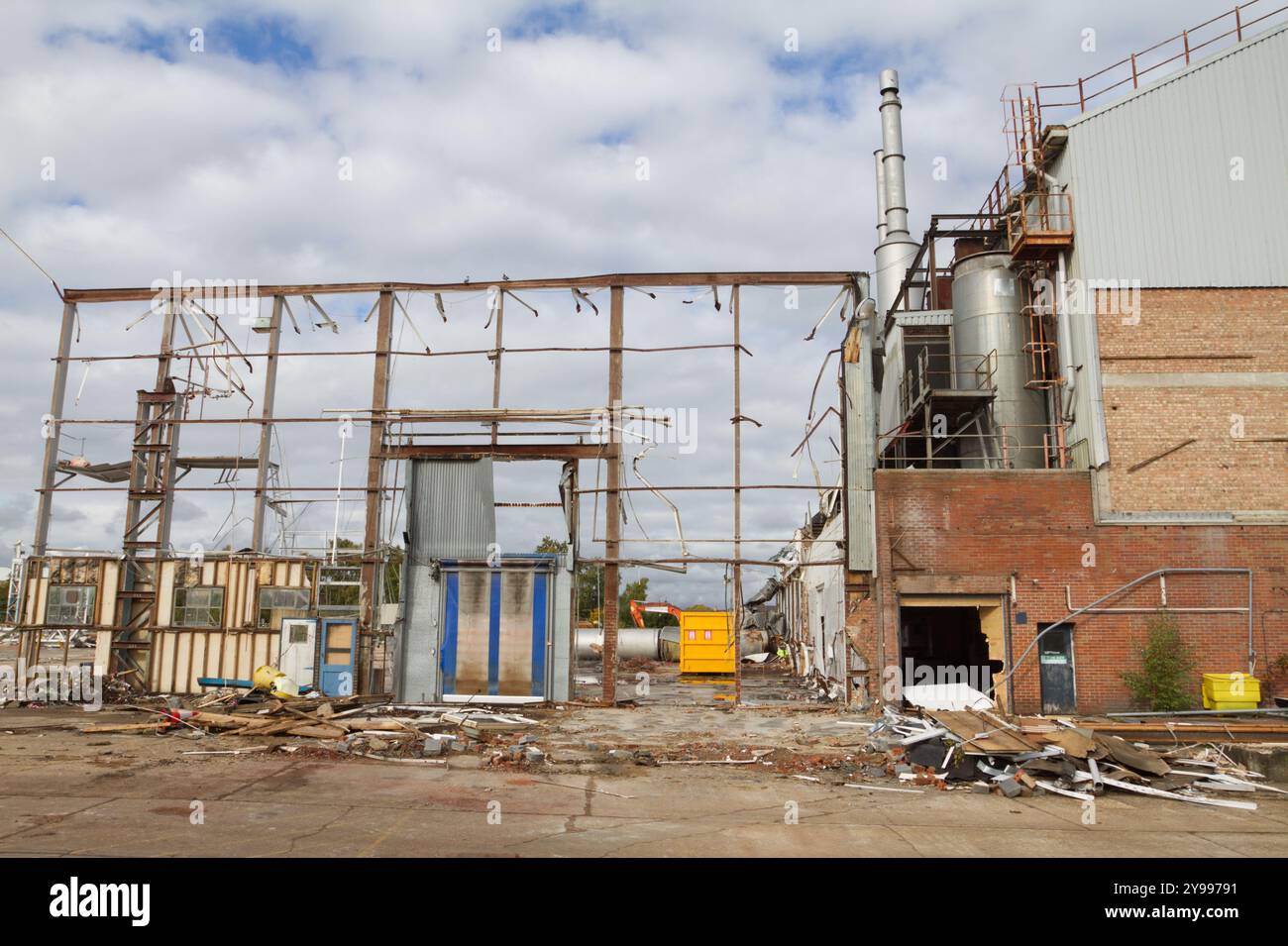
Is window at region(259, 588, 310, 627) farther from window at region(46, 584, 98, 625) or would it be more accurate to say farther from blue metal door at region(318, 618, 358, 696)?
window at region(46, 584, 98, 625)

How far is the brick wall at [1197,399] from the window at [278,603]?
59.4ft

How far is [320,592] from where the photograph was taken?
2055 centimetres


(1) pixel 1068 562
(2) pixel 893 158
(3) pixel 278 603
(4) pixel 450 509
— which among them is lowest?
(3) pixel 278 603

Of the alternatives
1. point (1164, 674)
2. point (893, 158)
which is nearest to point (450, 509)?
point (1164, 674)

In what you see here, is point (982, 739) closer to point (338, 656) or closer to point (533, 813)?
point (533, 813)

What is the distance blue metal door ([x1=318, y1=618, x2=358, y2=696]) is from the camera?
63.4 ft

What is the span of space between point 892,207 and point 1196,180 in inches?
601

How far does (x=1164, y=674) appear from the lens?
16.3 metres

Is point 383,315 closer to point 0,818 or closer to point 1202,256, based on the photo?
point 0,818

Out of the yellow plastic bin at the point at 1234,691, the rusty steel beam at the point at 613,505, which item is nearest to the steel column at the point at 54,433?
the rusty steel beam at the point at 613,505

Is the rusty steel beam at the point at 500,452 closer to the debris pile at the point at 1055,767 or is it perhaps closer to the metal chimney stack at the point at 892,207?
the debris pile at the point at 1055,767

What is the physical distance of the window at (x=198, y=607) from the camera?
20578 millimetres

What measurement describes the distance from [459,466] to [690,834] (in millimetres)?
13338

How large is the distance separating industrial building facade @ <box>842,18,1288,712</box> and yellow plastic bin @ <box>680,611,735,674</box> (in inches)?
271
